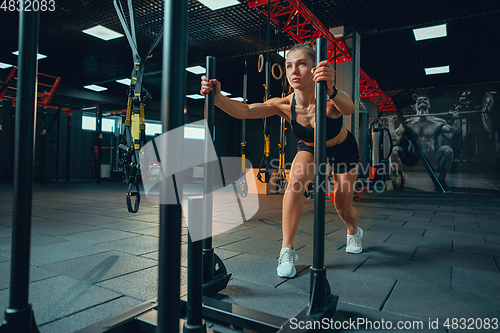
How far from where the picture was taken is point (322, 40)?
1.15m

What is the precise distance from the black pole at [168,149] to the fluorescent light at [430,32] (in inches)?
297

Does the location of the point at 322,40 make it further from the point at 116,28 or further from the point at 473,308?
the point at 116,28

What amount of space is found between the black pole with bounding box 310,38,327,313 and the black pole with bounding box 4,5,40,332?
2.69ft

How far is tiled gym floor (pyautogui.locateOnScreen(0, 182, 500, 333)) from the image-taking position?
1324mm

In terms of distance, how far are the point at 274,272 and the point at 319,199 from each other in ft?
3.01

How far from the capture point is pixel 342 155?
2.16m

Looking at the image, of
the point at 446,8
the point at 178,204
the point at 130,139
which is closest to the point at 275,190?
the point at 446,8

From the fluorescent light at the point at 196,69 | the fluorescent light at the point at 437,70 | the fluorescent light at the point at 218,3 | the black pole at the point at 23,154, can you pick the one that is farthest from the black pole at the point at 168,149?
the fluorescent light at the point at 437,70

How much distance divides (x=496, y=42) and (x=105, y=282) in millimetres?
8989

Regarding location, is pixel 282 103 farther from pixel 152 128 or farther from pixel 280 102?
pixel 152 128

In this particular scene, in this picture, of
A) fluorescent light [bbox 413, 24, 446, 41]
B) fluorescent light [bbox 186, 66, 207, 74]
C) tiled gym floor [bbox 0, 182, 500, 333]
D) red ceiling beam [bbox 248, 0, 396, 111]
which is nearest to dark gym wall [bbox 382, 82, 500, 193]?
red ceiling beam [bbox 248, 0, 396, 111]

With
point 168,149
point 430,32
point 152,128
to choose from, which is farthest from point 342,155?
point 152,128

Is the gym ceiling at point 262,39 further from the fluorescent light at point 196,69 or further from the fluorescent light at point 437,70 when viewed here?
the fluorescent light at point 196,69

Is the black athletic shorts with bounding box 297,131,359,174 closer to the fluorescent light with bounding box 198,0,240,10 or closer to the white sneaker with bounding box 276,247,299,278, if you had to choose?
the white sneaker with bounding box 276,247,299,278
